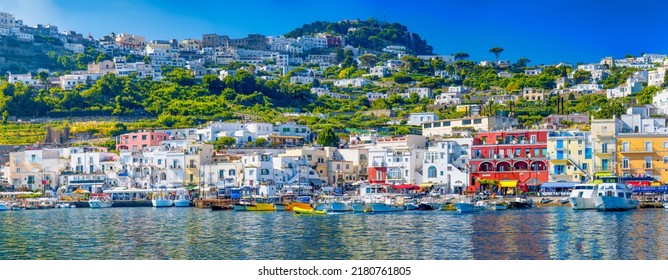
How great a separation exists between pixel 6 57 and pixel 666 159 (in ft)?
153

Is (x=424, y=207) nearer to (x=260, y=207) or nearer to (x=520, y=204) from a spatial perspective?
(x=520, y=204)

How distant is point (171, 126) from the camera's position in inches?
1735

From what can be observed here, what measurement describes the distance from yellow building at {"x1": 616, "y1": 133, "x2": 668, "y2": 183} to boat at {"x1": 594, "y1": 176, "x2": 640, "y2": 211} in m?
3.90

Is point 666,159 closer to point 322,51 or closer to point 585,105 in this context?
point 585,105

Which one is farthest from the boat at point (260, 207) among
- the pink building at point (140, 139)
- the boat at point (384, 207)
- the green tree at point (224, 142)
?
the pink building at point (140, 139)

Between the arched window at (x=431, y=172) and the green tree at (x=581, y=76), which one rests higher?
the green tree at (x=581, y=76)

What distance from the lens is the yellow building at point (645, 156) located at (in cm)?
3014

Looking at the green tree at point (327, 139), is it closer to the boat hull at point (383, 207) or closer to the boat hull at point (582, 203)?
the boat hull at point (383, 207)

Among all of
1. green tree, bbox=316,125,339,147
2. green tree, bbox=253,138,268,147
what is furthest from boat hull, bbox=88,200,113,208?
green tree, bbox=316,125,339,147

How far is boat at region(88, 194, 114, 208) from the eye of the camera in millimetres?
32406

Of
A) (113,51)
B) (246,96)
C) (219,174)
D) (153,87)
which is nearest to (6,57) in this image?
(113,51)

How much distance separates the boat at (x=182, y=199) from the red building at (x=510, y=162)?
878 cm

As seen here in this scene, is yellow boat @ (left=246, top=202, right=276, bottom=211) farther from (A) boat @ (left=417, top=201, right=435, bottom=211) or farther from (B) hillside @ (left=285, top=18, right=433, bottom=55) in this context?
(B) hillside @ (left=285, top=18, right=433, bottom=55)

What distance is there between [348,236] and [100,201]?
17.2 m
